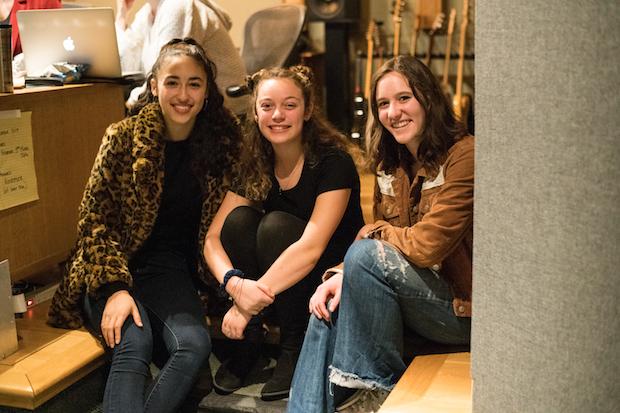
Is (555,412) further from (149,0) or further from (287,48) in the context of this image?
(287,48)

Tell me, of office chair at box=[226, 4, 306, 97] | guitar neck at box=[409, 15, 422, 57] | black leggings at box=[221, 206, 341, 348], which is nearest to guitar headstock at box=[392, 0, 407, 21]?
guitar neck at box=[409, 15, 422, 57]

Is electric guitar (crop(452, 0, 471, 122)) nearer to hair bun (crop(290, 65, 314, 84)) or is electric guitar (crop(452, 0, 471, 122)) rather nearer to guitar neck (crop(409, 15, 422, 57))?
guitar neck (crop(409, 15, 422, 57))

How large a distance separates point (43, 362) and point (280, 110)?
917mm

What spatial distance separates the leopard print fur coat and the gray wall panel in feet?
3.90

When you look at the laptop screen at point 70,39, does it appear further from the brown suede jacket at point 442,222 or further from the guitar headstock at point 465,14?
the guitar headstock at point 465,14

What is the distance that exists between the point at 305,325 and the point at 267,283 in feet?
0.62

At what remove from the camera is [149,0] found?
323 cm

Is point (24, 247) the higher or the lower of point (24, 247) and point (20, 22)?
the lower

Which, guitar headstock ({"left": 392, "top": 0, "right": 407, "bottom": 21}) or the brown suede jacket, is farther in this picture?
guitar headstock ({"left": 392, "top": 0, "right": 407, "bottom": 21})

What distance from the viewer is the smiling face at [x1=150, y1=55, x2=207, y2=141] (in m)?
2.42

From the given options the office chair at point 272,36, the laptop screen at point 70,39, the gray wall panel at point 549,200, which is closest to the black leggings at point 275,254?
the laptop screen at point 70,39

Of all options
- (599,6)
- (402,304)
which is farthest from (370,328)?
(599,6)

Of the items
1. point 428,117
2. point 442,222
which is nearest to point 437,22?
point 428,117

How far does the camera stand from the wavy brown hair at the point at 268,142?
7.80 feet
